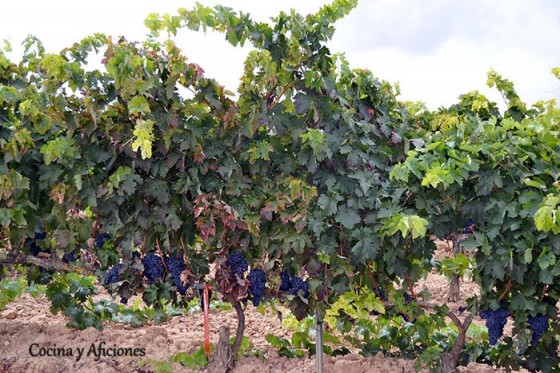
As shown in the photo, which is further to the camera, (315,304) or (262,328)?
(262,328)

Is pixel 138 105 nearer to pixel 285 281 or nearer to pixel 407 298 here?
pixel 285 281

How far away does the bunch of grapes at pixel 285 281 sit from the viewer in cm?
394

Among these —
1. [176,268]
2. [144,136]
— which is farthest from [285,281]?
[144,136]

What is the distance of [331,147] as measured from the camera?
145 inches

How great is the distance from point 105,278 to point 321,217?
4.11 ft

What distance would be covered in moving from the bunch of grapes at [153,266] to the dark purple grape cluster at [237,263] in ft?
1.31

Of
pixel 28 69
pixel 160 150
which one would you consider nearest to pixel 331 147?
pixel 160 150

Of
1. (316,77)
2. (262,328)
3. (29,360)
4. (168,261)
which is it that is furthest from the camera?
(262,328)

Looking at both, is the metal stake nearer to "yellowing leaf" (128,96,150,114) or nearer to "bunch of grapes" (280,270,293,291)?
"bunch of grapes" (280,270,293,291)

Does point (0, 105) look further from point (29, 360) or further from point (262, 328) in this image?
point (262, 328)

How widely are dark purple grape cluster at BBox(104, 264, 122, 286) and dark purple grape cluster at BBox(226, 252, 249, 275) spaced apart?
61 cm

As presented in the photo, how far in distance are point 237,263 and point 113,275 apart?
69 centimetres

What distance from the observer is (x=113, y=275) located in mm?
3932

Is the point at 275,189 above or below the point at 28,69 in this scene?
below
